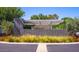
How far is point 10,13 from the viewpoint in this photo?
23.1 ft

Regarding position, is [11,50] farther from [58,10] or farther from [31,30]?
[58,10]

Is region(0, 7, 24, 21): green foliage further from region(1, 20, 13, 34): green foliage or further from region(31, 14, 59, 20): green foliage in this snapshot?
region(31, 14, 59, 20): green foliage

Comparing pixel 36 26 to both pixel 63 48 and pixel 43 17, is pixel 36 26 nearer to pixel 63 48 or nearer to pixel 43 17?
pixel 43 17

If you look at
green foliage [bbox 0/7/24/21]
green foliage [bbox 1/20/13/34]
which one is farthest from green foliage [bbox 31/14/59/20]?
green foliage [bbox 1/20/13/34]

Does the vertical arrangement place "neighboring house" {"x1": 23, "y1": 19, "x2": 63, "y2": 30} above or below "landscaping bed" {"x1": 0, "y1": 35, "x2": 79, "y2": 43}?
above

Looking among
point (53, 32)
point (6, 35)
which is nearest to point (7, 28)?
point (6, 35)

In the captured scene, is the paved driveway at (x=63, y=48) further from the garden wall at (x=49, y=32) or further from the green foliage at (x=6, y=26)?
the green foliage at (x=6, y=26)

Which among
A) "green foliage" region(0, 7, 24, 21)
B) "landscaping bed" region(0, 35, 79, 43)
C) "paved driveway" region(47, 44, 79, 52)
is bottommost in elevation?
"paved driveway" region(47, 44, 79, 52)

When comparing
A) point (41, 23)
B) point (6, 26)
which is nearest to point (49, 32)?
point (41, 23)

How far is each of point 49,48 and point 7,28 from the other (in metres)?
0.70

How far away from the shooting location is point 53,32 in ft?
23.1

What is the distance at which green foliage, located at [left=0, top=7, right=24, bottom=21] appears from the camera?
7.01m
